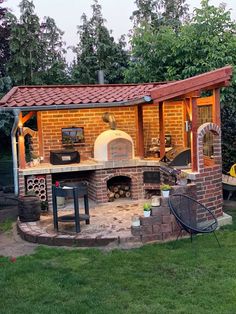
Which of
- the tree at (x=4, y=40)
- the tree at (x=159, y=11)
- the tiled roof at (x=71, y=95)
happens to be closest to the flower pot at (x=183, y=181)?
the tiled roof at (x=71, y=95)

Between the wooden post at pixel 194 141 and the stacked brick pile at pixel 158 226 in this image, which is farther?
the wooden post at pixel 194 141

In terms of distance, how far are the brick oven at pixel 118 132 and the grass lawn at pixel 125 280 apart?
1.96 metres

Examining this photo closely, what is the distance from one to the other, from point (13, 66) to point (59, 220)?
1231 centimetres

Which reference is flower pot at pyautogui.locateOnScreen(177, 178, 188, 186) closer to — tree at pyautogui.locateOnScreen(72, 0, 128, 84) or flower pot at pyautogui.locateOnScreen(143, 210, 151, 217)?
flower pot at pyautogui.locateOnScreen(143, 210, 151, 217)

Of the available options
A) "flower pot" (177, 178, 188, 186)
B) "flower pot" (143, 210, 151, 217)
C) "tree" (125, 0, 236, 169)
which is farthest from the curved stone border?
"tree" (125, 0, 236, 169)

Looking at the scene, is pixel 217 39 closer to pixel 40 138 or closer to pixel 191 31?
pixel 191 31

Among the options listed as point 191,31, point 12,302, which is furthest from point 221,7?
point 12,302

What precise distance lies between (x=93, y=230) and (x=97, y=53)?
13145mm

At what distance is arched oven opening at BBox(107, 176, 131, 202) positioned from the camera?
10.8 m

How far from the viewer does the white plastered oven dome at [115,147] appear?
10.5 m

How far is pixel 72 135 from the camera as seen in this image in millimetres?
11359

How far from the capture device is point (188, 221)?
7.36 m

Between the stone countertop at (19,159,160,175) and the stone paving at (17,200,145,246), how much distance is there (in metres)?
1.00

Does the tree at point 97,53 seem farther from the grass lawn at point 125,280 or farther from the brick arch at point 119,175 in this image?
the grass lawn at point 125,280
